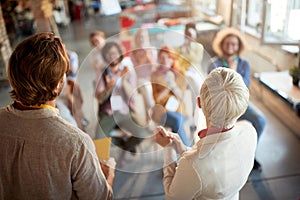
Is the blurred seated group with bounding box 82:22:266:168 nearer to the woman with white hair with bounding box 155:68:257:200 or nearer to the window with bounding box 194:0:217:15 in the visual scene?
the woman with white hair with bounding box 155:68:257:200

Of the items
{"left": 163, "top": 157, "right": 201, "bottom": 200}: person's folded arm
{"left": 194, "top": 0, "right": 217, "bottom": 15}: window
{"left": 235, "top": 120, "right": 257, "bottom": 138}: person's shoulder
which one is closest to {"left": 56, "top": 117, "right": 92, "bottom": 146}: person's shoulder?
{"left": 163, "top": 157, "right": 201, "bottom": 200}: person's folded arm

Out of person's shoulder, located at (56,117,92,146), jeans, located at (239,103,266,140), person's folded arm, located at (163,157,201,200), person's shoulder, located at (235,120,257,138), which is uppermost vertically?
person's shoulder, located at (56,117,92,146)

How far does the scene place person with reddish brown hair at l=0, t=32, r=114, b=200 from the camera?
0.90 m

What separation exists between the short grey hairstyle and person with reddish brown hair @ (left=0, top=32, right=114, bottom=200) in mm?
429

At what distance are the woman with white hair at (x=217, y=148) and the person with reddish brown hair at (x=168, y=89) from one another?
2.24 ft

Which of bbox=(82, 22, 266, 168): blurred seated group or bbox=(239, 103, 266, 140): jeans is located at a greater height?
bbox=(82, 22, 266, 168): blurred seated group

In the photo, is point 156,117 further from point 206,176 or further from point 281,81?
point 281,81

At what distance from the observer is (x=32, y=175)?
0.95 m

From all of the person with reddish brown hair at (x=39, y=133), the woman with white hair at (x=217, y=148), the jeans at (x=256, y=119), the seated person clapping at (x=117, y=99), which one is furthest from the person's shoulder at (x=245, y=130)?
the jeans at (x=256, y=119)

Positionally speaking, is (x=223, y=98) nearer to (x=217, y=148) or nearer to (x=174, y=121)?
(x=217, y=148)

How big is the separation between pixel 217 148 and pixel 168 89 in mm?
972

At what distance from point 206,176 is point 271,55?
347cm

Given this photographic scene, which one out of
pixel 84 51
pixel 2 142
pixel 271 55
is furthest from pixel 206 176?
pixel 84 51

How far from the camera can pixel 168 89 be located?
6.68 ft
